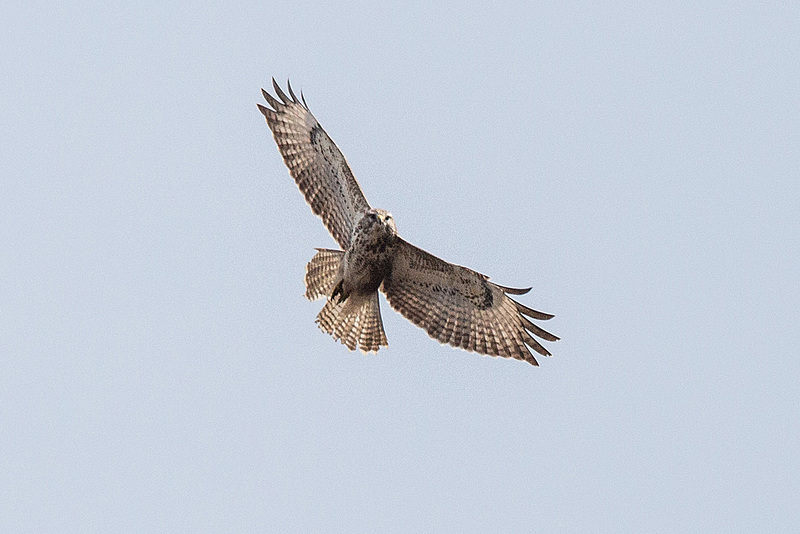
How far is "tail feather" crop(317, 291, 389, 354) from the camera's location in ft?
51.1

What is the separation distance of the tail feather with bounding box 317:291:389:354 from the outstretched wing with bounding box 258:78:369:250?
34.1 inches

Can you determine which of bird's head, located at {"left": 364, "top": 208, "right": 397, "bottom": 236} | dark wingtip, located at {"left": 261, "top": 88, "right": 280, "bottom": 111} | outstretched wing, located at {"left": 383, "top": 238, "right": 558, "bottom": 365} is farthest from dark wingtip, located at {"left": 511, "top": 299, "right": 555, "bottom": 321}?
dark wingtip, located at {"left": 261, "top": 88, "right": 280, "bottom": 111}

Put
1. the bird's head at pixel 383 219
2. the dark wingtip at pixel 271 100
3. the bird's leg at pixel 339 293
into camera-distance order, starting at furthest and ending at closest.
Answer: the dark wingtip at pixel 271 100
the bird's leg at pixel 339 293
the bird's head at pixel 383 219

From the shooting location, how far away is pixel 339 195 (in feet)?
50.4

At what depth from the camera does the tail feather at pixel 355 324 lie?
15562 millimetres

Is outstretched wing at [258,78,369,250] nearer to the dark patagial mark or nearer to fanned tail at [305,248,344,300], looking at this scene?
fanned tail at [305,248,344,300]

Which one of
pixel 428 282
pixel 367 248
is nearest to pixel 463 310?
pixel 428 282

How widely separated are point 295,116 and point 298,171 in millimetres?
733

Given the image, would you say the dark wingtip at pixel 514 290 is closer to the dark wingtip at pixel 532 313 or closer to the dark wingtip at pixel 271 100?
the dark wingtip at pixel 532 313

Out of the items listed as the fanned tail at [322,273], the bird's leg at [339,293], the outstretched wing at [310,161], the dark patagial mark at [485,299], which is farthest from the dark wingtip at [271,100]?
the dark patagial mark at [485,299]

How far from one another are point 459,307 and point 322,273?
1949 millimetres

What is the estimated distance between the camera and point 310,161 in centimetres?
1544

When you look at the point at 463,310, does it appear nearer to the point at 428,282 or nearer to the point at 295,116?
the point at 428,282

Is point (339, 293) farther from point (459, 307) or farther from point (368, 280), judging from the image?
point (459, 307)
